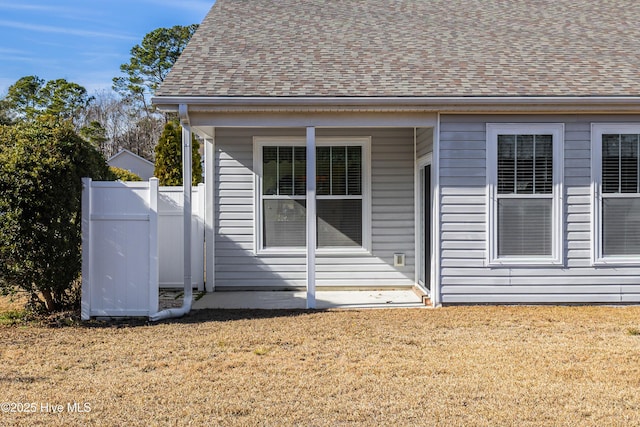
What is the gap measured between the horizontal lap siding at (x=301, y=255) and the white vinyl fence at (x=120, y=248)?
2.43 meters

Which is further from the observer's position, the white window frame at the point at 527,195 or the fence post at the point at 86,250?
the white window frame at the point at 527,195

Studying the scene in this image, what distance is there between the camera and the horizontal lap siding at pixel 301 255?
31.5 feet

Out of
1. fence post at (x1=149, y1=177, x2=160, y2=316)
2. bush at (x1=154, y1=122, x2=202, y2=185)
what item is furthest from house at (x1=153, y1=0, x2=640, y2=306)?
bush at (x1=154, y1=122, x2=202, y2=185)

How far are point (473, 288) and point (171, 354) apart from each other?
165 inches

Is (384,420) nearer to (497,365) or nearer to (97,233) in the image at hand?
(497,365)

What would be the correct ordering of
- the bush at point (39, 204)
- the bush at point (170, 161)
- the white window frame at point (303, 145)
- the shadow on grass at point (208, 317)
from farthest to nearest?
1. the bush at point (170, 161)
2. the white window frame at point (303, 145)
3. the shadow on grass at point (208, 317)
4. the bush at point (39, 204)

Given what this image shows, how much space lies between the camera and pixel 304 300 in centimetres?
872

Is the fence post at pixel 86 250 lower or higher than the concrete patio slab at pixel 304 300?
higher

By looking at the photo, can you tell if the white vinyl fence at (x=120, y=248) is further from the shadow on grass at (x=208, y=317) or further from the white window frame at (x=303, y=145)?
the white window frame at (x=303, y=145)

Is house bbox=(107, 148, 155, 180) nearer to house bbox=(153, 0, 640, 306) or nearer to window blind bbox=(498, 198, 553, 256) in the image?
house bbox=(153, 0, 640, 306)

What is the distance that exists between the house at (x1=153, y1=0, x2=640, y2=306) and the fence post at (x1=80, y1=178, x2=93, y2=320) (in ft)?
4.95

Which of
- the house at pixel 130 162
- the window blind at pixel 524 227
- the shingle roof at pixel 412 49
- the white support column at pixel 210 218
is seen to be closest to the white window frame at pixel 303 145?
the white support column at pixel 210 218

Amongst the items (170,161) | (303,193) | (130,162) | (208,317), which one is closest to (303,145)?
(303,193)

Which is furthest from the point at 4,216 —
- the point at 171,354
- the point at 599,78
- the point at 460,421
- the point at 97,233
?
the point at 599,78
